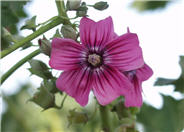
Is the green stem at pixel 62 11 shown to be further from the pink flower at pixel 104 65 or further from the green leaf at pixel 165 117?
the green leaf at pixel 165 117

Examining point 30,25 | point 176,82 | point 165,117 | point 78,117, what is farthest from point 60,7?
point 165,117

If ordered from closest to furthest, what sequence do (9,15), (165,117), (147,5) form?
(9,15) < (165,117) < (147,5)

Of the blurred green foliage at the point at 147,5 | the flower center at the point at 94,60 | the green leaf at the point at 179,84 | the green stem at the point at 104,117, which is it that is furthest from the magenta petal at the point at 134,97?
the blurred green foliage at the point at 147,5

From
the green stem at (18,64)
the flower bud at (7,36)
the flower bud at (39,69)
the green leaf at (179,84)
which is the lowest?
the green leaf at (179,84)

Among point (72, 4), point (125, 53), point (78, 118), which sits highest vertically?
point (72, 4)

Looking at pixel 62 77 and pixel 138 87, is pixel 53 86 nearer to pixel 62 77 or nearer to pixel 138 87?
pixel 62 77

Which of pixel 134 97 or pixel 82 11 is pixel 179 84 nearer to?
pixel 134 97
